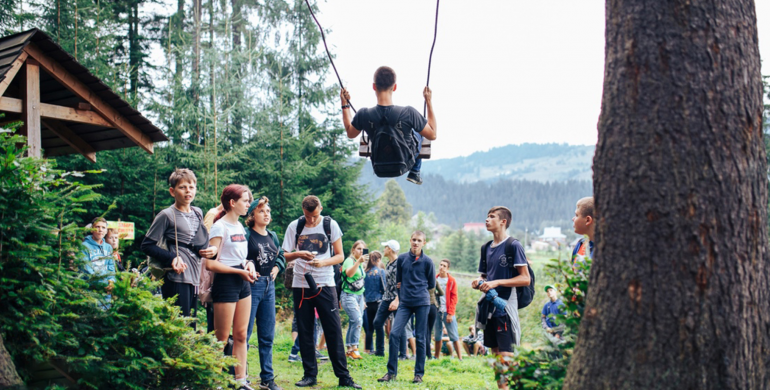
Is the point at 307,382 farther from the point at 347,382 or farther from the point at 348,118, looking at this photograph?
the point at 348,118

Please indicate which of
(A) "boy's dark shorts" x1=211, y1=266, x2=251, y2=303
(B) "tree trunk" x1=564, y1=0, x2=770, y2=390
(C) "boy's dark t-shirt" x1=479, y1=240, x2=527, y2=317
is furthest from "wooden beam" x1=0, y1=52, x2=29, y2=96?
(B) "tree trunk" x1=564, y1=0, x2=770, y2=390

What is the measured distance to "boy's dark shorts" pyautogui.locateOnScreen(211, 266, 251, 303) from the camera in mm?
5727

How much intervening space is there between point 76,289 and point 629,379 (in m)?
3.78

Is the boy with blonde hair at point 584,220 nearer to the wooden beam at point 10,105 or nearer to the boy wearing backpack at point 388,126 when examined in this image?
the boy wearing backpack at point 388,126

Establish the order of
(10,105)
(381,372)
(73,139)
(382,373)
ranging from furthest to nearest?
(73,139), (381,372), (382,373), (10,105)

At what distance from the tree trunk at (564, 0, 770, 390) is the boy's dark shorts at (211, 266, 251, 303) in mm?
3693

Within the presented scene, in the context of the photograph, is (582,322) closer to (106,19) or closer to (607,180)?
(607,180)

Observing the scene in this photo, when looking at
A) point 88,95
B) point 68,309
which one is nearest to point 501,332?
point 68,309

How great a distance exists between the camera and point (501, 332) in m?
6.02

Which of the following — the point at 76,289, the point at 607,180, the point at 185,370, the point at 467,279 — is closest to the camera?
the point at 607,180

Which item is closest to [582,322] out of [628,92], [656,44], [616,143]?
[616,143]

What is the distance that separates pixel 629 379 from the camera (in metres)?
2.79

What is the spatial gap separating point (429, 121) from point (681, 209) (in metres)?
3.66

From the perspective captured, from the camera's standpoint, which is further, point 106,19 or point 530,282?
point 106,19
